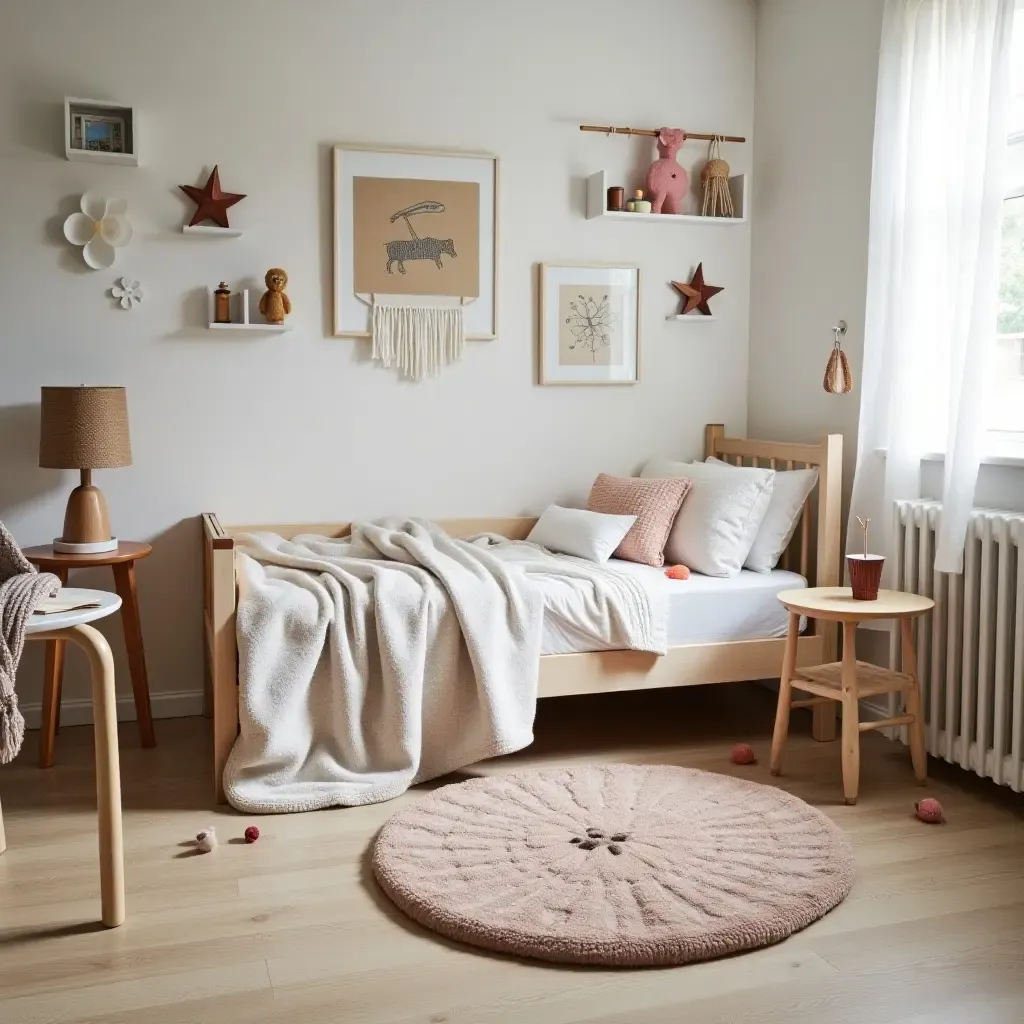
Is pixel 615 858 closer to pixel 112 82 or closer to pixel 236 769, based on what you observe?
pixel 236 769

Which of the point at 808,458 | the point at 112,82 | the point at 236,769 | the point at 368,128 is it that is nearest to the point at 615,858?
the point at 236,769

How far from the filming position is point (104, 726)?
2.05m

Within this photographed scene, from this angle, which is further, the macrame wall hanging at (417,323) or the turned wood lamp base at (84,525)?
the macrame wall hanging at (417,323)

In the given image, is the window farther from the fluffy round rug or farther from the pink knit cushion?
A: the fluffy round rug

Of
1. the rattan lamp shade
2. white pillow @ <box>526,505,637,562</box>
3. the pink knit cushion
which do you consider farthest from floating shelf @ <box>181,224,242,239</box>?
the pink knit cushion

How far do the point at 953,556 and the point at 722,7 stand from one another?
7.45 feet

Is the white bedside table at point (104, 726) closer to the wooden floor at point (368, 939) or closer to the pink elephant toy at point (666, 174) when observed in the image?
the wooden floor at point (368, 939)

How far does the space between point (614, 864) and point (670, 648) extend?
0.96 metres

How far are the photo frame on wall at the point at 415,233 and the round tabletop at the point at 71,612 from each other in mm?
1662

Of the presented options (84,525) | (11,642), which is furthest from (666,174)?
(11,642)

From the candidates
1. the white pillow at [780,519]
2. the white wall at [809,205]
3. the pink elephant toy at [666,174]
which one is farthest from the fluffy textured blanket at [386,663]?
the pink elephant toy at [666,174]

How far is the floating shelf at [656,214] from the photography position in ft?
12.4

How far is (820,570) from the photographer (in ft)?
11.3

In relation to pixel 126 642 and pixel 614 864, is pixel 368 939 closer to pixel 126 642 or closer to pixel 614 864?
pixel 614 864
